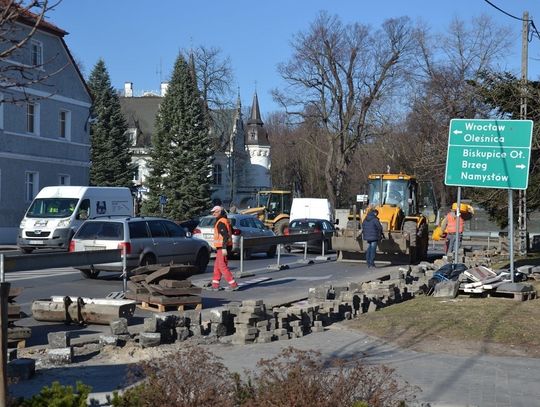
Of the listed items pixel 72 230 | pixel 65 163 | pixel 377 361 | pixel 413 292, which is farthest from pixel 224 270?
pixel 65 163

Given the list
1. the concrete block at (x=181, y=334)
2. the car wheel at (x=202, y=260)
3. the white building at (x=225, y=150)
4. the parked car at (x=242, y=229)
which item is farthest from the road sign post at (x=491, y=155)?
the white building at (x=225, y=150)

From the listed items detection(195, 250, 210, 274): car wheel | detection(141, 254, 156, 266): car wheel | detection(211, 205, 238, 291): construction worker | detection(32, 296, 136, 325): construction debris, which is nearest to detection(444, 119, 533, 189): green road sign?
detection(211, 205, 238, 291): construction worker

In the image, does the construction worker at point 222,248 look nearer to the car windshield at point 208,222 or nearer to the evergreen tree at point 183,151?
the car windshield at point 208,222

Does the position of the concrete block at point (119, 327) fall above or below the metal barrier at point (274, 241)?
below

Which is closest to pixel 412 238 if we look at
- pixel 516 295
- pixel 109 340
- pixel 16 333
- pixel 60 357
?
pixel 516 295

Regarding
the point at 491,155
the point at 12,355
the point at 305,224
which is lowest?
the point at 12,355

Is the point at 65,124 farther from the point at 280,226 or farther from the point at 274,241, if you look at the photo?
the point at 274,241

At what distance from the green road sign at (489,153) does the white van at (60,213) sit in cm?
1675

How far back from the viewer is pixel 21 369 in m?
8.05

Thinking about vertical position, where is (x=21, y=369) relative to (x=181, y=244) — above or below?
below

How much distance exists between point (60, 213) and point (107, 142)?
35.8 m

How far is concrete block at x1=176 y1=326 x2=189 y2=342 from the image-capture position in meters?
10.4

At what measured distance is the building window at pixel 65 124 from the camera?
42750 millimetres

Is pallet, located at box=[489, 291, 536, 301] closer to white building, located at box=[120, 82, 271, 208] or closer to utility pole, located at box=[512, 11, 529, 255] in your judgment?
utility pole, located at box=[512, 11, 529, 255]
